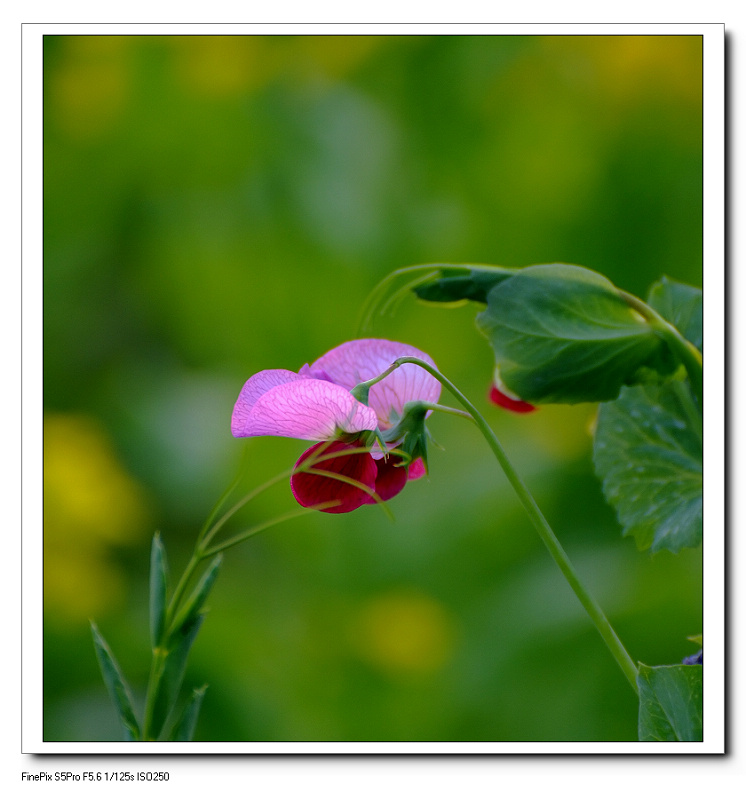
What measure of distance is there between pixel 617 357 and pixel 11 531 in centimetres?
48

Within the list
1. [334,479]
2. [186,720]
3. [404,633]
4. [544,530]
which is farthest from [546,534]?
[404,633]

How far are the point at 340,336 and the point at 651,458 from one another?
739mm

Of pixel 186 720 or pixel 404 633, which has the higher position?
pixel 186 720

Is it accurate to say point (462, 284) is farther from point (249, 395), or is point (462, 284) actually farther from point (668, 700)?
point (668, 700)

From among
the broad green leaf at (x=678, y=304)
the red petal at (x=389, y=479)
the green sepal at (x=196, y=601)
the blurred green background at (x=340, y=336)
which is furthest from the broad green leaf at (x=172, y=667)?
the blurred green background at (x=340, y=336)

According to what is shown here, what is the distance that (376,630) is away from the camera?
1.14 meters

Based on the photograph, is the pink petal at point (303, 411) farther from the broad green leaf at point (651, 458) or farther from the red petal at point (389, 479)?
the broad green leaf at point (651, 458)

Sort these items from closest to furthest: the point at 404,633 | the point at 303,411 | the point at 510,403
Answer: the point at 303,411 → the point at 510,403 → the point at 404,633

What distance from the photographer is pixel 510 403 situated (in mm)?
498

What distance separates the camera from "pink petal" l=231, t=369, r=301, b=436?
15.6 inches

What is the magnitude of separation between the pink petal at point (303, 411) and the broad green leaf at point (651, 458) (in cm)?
23

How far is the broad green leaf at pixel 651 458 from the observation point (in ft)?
1.81

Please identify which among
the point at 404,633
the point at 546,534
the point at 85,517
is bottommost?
the point at 404,633
